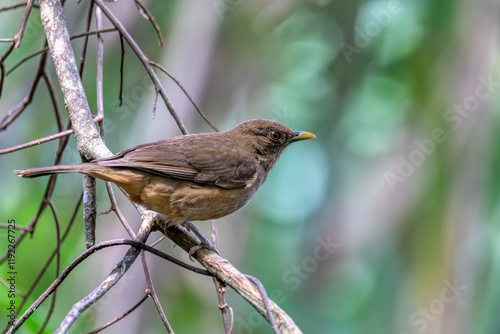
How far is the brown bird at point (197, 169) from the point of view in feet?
12.0

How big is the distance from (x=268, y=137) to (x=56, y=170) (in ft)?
6.95

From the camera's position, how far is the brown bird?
12.0ft

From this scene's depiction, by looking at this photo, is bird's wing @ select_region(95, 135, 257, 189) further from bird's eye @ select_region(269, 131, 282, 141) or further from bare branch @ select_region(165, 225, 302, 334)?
bare branch @ select_region(165, 225, 302, 334)

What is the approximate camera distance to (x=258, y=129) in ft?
15.8

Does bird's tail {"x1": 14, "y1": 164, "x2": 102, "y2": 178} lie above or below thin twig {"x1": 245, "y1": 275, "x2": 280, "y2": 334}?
above

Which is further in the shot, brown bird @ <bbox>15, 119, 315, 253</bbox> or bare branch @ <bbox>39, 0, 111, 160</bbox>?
brown bird @ <bbox>15, 119, 315, 253</bbox>

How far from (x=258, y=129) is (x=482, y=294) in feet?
7.81

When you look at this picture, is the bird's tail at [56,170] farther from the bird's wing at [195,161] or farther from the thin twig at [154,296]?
the thin twig at [154,296]

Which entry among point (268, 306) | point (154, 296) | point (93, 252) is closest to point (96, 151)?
point (93, 252)

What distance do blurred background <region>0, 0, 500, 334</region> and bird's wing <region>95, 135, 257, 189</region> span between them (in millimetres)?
728

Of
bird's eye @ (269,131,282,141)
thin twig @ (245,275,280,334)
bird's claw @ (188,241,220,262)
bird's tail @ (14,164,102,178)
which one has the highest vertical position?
bird's eye @ (269,131,282,141)

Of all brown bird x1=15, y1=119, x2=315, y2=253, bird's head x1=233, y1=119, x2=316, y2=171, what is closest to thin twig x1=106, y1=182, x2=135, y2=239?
brown bird x1=15, y1=119, x2=315, y2=253

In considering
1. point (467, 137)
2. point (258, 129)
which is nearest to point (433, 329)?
point (467, 137)

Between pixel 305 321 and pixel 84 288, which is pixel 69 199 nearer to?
pixel 84 288
